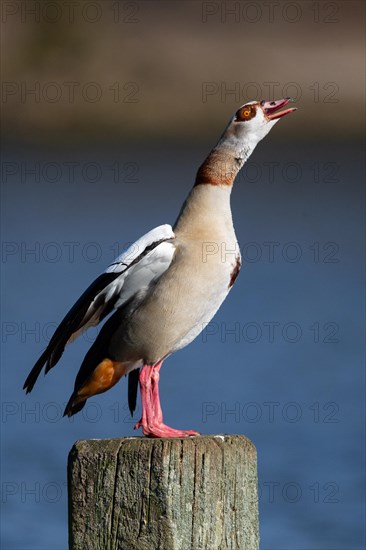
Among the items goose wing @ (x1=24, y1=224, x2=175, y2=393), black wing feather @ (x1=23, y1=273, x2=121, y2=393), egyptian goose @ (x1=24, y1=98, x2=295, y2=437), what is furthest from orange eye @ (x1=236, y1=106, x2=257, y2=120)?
black wing feather @ (x1=23, y1=273, x2=121, y2=393)

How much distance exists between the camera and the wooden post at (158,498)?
10.5ft

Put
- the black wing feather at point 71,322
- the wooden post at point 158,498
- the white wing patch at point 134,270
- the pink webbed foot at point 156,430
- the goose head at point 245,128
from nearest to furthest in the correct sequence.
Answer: the wooden post at point 158,498, the pink webbed foot at point 156,430, the black wing feather at point 71,322, the white wing patch at point 134,270, the goose head at point 245,128

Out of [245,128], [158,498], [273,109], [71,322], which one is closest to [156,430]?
[71,322]

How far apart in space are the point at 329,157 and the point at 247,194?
1453 mm

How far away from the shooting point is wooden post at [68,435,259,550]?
10.5 ft

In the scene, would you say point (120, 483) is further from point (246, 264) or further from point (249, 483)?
point (246, 264)

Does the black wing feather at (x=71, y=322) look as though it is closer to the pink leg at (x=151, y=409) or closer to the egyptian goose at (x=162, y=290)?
the egyptian goose at (x=162, y=290)

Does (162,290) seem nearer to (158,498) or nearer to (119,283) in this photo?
(119,283)

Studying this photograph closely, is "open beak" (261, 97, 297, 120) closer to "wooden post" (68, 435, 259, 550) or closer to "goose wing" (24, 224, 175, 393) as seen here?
"goose wing" (24, 224, 175, 393)

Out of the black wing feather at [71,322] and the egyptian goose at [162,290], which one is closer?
the black wing feather at [71,322]

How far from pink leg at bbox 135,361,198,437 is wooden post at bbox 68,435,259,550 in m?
0.82

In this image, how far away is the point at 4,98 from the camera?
A: 57.5ft

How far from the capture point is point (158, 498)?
10.5 feet

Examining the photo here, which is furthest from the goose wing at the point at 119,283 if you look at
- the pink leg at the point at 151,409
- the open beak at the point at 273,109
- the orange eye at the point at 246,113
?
the open beak at the point at 273,109
